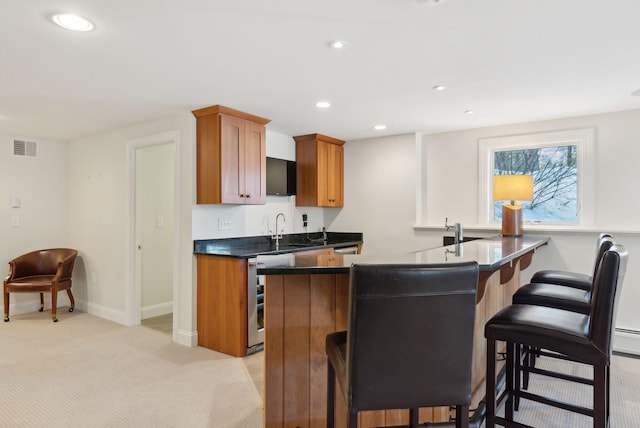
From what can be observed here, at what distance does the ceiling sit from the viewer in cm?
192

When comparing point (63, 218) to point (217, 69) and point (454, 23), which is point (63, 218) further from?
point (454, 23)

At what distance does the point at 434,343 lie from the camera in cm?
133

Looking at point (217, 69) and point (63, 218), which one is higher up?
point (217, 69)

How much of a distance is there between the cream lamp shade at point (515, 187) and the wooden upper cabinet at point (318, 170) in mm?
2082

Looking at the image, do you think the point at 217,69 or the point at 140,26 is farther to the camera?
the point at 217,69

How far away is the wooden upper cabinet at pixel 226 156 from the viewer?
3.62m

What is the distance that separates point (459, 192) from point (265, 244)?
7.71ft

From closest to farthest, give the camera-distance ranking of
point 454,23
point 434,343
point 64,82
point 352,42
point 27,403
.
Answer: point 434,343, point 454,23, point 352,42, point 27,403, point 64,82

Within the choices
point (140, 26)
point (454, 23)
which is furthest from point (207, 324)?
point (454, 23)

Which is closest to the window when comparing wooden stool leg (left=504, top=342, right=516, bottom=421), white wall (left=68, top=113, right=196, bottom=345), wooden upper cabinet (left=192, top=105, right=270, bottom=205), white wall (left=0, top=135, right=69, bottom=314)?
wooden stool leg (left=504, top=342, right=516, bottom=421)

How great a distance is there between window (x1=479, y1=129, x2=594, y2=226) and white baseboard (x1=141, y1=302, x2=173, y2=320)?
405 centimetres

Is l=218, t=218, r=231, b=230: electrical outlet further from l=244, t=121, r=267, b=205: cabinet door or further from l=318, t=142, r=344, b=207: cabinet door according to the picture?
l=318, t=142, r=344, b=207: cabinet door

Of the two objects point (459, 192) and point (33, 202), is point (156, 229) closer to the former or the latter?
Answer: point (33, 202)

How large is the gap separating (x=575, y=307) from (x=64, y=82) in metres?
3.76
